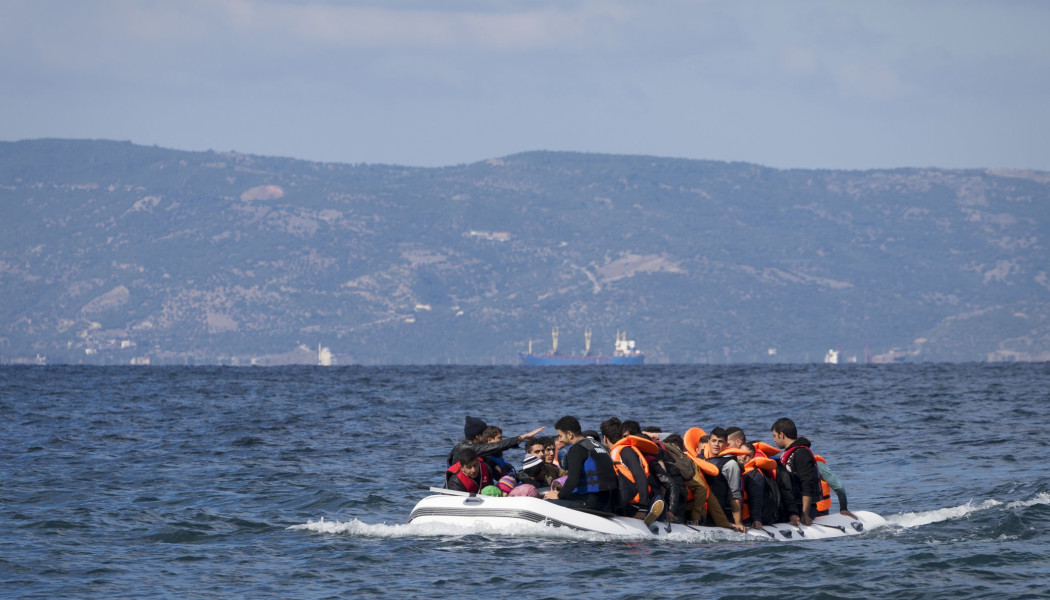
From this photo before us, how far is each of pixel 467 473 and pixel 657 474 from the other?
2.84 meters

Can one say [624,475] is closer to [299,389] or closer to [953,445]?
[953,445]

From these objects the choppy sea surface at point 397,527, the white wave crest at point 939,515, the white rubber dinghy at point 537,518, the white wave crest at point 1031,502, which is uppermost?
the white rubber dinghy at point 537,518

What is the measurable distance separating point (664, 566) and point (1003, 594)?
4261 mm

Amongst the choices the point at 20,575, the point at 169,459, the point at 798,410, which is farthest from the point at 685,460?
the point at 798,410

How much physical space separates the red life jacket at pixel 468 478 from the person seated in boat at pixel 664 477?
2.28 metres

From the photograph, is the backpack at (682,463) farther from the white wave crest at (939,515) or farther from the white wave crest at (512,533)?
the white wave crest at (939,515)

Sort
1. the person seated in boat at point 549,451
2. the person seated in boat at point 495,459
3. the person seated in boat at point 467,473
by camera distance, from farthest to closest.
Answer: the person seated in boat at point 549,451
the person seated in boat at point 495,459
the person seated in boat at point 467,473

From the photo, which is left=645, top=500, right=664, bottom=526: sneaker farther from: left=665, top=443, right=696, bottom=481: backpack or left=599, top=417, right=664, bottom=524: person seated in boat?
left=665, top=443, right=696, bottom=481: backpack

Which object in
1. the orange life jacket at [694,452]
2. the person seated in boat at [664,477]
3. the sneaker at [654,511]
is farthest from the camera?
the orange life jacket at [694,452]

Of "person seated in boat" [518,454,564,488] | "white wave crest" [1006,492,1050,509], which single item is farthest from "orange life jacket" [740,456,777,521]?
"white wave crest" [1006,492,1050,509]

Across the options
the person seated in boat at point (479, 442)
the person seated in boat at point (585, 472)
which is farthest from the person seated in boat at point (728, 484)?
the person seated in boat at point (479, 442)

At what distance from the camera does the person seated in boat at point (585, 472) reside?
1872 cm

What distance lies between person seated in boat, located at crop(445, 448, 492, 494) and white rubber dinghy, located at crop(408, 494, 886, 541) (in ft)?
1.32

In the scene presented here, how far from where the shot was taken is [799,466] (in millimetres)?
20047
